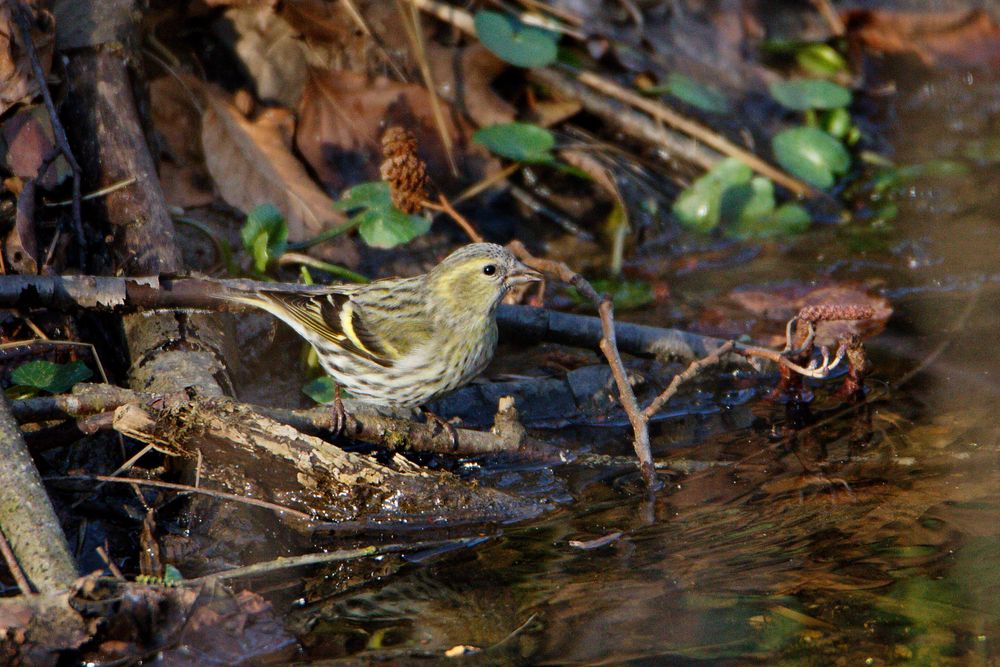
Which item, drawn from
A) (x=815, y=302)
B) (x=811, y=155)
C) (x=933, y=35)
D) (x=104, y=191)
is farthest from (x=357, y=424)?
(x=933, y=35)

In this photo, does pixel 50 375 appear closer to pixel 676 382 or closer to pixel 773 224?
pixel 676 382

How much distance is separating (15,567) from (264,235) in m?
2.05

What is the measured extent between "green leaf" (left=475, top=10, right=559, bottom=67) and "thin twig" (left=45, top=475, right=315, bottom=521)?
3265 mm

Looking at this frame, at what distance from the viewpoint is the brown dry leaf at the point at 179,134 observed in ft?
19.1

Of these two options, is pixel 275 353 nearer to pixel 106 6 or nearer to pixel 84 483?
pixel 84 483

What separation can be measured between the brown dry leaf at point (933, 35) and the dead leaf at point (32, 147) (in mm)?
5627

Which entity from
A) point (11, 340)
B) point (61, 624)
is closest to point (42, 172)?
point (11, 340)

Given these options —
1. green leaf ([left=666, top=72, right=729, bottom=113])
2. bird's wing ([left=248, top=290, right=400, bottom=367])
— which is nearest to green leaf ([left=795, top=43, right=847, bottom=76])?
green leaf ([left=666, top=72, right=729, bottom=113])

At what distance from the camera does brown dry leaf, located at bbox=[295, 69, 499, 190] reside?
6.11 meters

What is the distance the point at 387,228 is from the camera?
5199 mm

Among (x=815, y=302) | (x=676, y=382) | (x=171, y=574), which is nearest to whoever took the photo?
(x=171, y=574)

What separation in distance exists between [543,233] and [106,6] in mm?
2640

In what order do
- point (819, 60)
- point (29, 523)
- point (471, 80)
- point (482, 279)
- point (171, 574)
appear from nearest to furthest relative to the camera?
point (29, 523) < point (171, 574) < point (482, 279) < point (471, 80) < point (819, 60)

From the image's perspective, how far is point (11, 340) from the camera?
14.5ft
